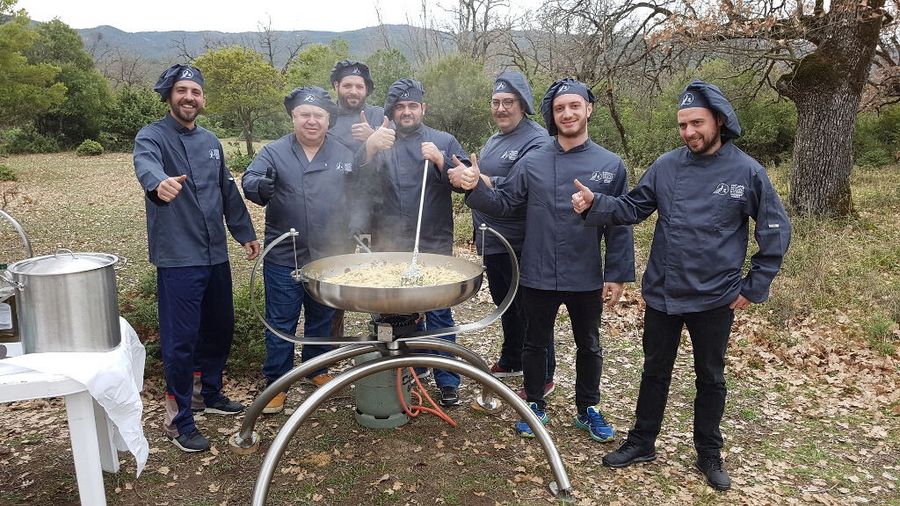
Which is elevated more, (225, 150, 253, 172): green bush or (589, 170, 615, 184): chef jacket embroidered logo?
(589, 170, 615, 184): chef jacket embroidered logo

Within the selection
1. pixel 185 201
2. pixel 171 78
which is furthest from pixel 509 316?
pixel 171 78

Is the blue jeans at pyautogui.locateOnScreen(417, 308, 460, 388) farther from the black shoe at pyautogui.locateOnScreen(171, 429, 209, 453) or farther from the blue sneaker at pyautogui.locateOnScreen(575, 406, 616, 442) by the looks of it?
the black shoe at pyautogui.locateOnScreen(171, 429, 209, 453)

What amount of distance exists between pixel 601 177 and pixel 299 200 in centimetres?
166

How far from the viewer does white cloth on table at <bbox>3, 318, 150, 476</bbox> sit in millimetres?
2117

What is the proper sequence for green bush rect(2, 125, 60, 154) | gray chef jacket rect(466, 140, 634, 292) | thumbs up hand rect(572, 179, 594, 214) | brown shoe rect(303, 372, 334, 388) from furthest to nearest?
green bush rect(2, 125, 60, 154)
brown shoe rect(303, 372, 334, 388)
gray chef jacket rect(466, 140, 634, 292)
thumbs up hand rect(572, 179, 594, 214)

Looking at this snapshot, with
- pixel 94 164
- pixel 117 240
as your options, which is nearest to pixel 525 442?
pixel 117 240

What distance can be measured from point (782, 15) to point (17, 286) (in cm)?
946

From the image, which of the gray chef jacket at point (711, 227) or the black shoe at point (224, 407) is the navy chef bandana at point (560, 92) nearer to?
the gray chef jacket at point (711, 227)

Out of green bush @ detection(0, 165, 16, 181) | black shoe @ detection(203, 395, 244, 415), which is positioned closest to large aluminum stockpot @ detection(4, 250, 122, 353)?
black shoe @ detection(203, 395, 244, 415)

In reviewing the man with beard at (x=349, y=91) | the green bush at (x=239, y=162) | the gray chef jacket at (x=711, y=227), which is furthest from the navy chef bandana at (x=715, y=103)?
the green bush at (x=239, y=162)

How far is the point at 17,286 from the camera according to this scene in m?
2.18

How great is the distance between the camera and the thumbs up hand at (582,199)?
2.97m

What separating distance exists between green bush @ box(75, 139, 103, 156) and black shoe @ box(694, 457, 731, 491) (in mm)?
23080

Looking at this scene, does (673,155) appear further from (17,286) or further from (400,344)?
(17,286)
